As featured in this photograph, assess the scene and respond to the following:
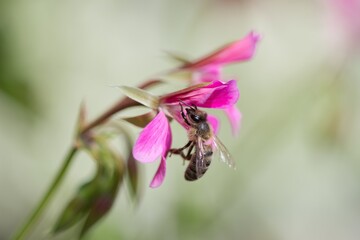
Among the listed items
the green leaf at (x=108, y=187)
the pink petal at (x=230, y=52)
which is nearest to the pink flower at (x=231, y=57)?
the pink petal at (x=230, y=52)

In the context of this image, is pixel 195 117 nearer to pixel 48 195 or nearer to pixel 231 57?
pixel 231 57

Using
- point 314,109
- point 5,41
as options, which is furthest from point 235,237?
point 5,41

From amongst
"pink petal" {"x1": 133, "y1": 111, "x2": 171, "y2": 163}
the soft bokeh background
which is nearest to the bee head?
"pink petal" {"x1": 133, "y1": 111, "x2": 171, "y2": 163}

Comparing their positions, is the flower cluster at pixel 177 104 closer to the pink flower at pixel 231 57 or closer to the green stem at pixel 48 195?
the pink flower at pixel 231 57

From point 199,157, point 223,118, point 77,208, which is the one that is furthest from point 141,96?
point 223,118

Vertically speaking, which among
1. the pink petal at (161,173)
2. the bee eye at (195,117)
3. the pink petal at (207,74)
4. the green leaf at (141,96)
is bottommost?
the pink petal at (161,173)

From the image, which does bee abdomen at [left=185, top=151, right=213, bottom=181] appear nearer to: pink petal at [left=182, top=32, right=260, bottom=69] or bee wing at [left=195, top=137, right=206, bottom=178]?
bee wing at [left=195, top=137, right=206, bottom=178]
